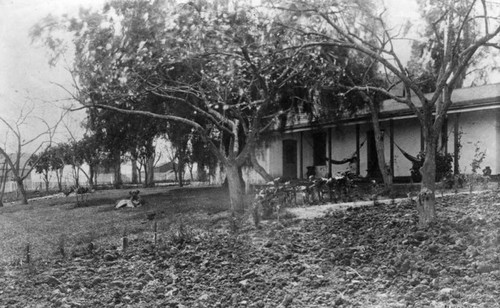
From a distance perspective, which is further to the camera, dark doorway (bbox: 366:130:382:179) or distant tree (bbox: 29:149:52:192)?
dark doorway (bbox: 366:130:382:179)

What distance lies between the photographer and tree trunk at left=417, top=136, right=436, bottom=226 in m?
5.29

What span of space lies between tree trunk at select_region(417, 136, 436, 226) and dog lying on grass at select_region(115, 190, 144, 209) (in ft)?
18.4

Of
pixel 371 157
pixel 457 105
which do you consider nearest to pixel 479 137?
pixel 457 105

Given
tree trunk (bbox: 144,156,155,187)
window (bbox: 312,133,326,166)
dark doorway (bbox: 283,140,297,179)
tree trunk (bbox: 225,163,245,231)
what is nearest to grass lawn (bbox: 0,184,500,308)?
tree trunk (bbox: 225,163,245,231)

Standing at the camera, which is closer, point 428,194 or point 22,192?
point 428,194

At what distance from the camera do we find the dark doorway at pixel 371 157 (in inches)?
532

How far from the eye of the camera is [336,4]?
5.94 metres

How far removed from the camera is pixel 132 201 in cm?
945

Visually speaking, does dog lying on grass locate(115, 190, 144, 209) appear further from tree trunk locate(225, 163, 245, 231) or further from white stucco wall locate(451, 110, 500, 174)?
white stucco wall locate(451, 110, 500, 174)

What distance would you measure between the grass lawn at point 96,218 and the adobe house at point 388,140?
4440mm

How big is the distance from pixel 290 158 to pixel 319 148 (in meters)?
1.33

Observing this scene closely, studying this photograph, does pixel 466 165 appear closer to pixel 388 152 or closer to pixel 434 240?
pixel 388 152

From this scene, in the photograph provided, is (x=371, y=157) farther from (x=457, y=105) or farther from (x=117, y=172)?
(x=117, y=172)

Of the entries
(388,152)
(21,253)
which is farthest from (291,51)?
(388,152)
